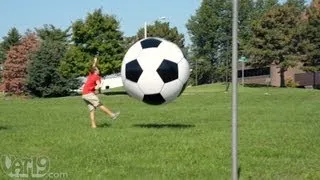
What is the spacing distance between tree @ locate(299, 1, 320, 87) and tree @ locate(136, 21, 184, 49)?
91.2 ft

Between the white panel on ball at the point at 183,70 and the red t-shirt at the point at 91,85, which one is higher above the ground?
the white panel on ball at the point at 183,70

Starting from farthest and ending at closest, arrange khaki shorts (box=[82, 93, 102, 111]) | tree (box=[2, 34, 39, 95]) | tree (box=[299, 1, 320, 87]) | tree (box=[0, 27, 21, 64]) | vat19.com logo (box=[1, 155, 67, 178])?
tree (box=[0, 27, 21, 64]) → tree (box=[2, 34, 39, 95]) → tree (box=[299, 1, 320, 87]) → khaki shorts (box=[82, 93, 102, 111]) → vat19.com logo (box=[1, 155, 67, 178])

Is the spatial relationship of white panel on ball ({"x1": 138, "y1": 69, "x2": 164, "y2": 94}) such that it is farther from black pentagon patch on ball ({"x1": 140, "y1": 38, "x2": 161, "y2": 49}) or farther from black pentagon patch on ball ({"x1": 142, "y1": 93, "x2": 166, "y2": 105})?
black pentagon patch on ball ({"x1": 140, "y1": 38, "x2": 161, "y2": 49})

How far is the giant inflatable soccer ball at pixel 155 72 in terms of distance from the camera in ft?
43.7

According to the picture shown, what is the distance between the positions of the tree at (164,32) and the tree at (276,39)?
24.8m

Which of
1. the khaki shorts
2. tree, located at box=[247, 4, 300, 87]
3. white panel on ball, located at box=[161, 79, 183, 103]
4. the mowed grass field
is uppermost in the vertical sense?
tree, located at box=[247, 4, 300, 87]

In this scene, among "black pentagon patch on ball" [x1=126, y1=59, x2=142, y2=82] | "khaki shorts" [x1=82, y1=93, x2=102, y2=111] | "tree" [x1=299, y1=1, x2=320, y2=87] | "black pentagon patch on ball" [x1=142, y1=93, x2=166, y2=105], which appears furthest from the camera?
"tree" [x1=299, y1=1, x2=320, y2=87]

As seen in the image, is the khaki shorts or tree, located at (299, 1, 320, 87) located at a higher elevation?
tree, located at (299, 1, 320, 87)

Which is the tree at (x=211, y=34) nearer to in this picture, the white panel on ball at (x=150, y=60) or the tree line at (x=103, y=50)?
the tree line at (x=103, y=50)

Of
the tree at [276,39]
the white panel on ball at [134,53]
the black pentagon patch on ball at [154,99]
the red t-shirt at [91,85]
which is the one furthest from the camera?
the tree at [276,39]

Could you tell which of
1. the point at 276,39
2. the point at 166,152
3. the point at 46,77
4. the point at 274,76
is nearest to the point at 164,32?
the point at 274,76

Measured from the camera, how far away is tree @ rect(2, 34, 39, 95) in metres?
76.5

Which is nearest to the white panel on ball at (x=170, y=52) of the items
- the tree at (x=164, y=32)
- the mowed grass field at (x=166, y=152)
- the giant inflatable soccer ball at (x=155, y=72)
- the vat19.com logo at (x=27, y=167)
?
the giant inflatable soccer ball at (x=155, y=72)

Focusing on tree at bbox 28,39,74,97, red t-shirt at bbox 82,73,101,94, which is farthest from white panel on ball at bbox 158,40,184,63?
tree at bbox 28,39,74,97
